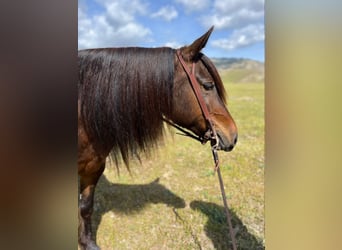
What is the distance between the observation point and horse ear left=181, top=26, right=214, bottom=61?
4.86 feet

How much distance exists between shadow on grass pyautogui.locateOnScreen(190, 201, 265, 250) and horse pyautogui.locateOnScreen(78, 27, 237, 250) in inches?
38.7

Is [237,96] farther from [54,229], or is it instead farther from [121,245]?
[54,229]

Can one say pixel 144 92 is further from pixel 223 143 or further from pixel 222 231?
pixel 222 231

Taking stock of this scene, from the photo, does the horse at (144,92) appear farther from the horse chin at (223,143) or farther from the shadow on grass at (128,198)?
the shadow on grass at (128,198)

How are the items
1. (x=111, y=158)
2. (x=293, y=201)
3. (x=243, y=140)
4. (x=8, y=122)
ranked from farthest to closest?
(x=243, y=140)
(x=111, y=158)
(x=293, y=201)
(x=8, y=122)

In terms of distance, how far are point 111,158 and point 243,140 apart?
3907 mm

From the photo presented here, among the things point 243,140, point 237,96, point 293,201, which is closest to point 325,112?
point 293,201

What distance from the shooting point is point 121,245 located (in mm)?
2219

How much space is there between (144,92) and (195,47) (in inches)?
15.7

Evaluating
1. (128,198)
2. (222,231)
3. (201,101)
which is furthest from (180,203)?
(201,101)

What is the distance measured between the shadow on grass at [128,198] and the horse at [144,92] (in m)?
1.36

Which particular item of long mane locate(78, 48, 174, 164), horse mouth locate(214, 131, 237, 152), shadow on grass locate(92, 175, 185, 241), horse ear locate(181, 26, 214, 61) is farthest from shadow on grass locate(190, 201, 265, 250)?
horse ear locate(181, 26, 214, 61)

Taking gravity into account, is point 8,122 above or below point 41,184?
above

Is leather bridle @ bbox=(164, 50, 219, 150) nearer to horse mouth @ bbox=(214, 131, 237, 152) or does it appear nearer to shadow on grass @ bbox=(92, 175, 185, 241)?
horse mouth @ bbox=(214, 131, 237, 152)
